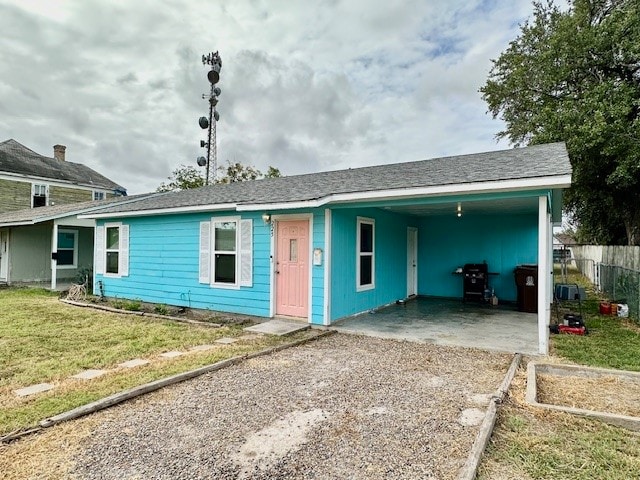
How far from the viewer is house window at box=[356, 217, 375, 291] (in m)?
7.66

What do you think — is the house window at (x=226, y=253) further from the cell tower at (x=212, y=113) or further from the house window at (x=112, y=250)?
the cell tower at (x=212, y=113)

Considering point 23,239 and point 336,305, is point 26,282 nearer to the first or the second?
point 23,239

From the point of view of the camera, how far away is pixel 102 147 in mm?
23891

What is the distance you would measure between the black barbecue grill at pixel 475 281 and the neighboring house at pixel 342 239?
64 centimetres

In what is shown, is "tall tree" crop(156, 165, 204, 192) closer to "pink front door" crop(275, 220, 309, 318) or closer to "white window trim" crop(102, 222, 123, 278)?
"white window trim" crop(102, 222, 123, 278)

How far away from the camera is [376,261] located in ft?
27.6

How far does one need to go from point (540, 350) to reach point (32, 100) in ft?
62.0

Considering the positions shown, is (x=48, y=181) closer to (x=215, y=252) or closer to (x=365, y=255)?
(x=215, y=252)

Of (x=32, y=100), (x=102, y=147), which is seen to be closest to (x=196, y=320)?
(x=32, y=100)

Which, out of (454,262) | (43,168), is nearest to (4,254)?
(43,168)

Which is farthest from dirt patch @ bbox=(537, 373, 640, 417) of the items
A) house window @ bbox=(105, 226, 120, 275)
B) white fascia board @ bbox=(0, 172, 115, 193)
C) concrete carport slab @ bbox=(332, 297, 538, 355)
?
white fascia board @ bbox=(0, 172, 115, 193)

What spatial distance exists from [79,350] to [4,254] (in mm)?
12157

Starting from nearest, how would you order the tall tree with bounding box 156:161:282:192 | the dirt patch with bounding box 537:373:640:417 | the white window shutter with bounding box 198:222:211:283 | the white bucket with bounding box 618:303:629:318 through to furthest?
the dirt patch with bounding box 537:373:640:417, the white bucket with bounding box 618:303:629:318, the white window shutter with bounding box 198:222:211:283, the tall tree with bounding box 156:161:282:192

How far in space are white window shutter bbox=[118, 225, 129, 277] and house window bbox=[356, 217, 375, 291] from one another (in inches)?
243
